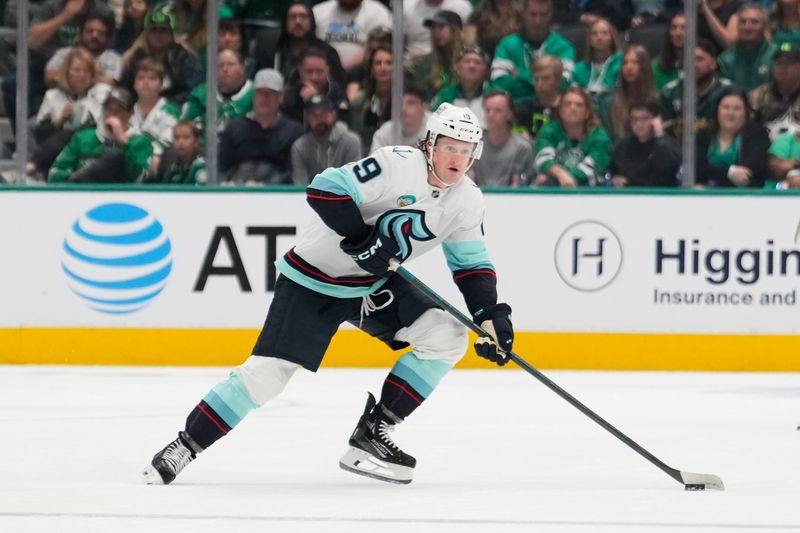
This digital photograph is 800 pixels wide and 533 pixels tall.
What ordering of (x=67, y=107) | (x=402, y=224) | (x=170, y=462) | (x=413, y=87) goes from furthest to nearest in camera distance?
(x=67, y=107) → (x=413, y=87) → (x=402, y=224) → (x=170, y=462)

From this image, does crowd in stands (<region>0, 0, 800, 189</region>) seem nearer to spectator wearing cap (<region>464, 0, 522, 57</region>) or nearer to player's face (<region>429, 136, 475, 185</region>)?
spectator wearing cap (<region>464, 0, 522, 57</region>)

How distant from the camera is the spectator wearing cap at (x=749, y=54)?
7.62 m

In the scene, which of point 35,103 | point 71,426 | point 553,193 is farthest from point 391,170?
point 35,103

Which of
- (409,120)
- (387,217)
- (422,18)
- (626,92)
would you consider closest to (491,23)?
(422,18)

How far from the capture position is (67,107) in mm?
7773

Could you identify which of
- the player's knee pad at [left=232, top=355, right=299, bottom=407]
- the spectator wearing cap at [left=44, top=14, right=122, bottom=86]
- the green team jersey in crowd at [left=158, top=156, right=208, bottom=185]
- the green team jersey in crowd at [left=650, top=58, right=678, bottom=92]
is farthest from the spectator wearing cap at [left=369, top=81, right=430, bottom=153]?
the player's knee pad at [left=232, top=355, right=299, bottom=407]

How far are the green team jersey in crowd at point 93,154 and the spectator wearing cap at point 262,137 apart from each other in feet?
1.28

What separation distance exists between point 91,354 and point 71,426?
2.18 m

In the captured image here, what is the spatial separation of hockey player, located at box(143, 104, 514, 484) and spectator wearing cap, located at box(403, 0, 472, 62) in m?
3.42

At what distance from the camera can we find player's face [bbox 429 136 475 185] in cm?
412

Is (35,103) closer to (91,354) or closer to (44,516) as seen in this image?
(91,354)

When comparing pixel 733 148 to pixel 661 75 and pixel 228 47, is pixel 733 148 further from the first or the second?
pixel 228 47

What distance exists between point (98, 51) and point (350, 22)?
127cm

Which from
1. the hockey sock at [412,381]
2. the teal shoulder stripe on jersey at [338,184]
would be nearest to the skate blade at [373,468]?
the hockey sock at [412,381]
